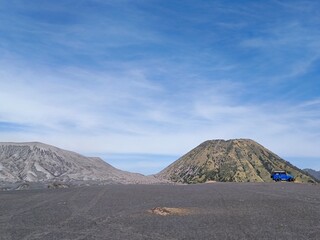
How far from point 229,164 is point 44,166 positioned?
70858 mm

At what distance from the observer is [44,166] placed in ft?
295

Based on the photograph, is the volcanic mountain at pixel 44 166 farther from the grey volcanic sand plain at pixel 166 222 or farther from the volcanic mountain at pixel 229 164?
the grey volcanic sand plain at pixel 166 222

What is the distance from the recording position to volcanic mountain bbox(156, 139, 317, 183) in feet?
422

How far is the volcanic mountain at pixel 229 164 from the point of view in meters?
129

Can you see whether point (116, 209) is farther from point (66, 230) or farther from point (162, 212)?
point (66, 230)

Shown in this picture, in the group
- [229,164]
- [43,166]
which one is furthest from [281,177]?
[229,164]

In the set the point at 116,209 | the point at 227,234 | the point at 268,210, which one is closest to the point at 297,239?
the point at 227,234

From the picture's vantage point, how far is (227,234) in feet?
46.1

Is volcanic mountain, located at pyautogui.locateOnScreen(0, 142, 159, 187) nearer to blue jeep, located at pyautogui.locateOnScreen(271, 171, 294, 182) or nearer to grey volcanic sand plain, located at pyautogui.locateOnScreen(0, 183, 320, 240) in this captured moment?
blue jeep, located at pyautogui.locateOnScreen(271, 171, 294, 182)

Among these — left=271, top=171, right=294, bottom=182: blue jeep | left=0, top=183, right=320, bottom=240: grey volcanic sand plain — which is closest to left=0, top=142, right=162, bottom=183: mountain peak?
left=271, top=171, right=294, bottom=182: blue jeep

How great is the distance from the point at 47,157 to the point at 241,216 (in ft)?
275

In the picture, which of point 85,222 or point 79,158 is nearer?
point 85,222

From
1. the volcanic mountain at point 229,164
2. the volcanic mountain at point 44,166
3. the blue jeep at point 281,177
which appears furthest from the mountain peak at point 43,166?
the volcanic mountain at point 229,164

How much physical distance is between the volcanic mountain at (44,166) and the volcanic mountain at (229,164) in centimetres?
4258
